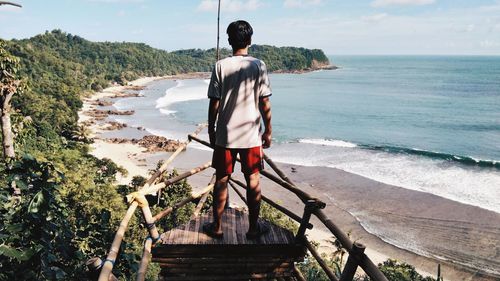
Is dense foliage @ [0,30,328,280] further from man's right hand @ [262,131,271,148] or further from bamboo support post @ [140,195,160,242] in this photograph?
man's right hand @ [262,131,271,148]

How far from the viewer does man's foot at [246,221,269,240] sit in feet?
11.7

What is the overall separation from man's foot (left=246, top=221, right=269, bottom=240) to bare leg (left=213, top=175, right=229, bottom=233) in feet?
0.93

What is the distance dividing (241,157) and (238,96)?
551 mm

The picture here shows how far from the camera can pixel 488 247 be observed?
17266 millimetres

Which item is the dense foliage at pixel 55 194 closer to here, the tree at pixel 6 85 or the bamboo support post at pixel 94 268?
the tree at pixel 6 85

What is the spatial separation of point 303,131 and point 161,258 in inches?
1604

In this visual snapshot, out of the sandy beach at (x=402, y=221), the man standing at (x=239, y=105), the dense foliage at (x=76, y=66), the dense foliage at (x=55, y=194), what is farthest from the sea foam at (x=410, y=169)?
the man standing at (x=239, y=105)

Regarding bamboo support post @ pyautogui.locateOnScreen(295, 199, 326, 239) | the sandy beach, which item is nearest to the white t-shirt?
bamboo support post @ pyautogui.locateOnScreen(295, 199, 326, 239)

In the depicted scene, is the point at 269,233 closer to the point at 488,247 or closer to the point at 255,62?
the point at 255,62

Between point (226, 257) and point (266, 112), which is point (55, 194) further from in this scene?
point (266, 112)

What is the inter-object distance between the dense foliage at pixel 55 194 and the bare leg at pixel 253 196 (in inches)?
44.7

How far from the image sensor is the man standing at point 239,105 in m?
3.11

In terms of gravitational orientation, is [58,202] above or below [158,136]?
→ above

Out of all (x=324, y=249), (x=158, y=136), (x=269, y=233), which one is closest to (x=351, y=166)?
(x=324, y=249)
